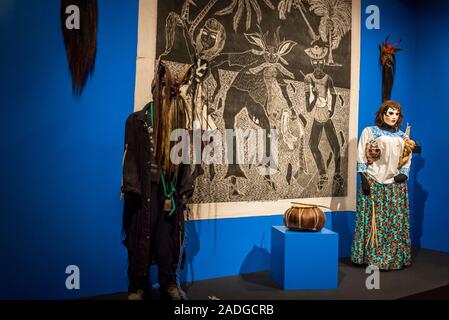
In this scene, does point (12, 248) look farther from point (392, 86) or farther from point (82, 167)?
point (392, 86)

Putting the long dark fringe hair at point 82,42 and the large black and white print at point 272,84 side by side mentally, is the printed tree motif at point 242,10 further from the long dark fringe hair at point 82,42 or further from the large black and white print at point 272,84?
the long dark fringe hair at point 82,42

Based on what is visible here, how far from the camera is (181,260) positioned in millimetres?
2646

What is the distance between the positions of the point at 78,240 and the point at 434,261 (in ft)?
11.0

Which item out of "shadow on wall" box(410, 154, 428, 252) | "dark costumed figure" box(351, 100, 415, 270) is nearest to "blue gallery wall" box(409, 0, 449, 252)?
"shadow on wall" box(410, 154, 428, 252)

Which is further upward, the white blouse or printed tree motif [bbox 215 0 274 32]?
printed tree motif [bbox 215 0 274 32]

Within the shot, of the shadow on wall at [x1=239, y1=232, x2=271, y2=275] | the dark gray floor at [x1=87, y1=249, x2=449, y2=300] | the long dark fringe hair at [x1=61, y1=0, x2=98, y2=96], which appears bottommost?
the dark gray floor at [x1=87, y1=249, x2=449, y2=300]

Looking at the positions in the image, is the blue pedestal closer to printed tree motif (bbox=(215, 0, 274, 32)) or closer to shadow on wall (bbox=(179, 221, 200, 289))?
shadow on wall (bbox=(179, 221, 200, 289))

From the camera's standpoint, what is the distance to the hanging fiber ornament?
4.12 meters

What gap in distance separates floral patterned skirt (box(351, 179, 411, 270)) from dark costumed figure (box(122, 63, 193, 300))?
1.74 metres

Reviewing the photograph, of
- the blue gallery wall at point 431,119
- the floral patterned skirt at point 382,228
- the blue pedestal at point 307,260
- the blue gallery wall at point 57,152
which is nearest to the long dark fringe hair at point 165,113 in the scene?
the blue gallery wall at point 57,152

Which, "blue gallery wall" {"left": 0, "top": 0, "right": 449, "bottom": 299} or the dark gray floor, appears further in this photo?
the dark gray floor

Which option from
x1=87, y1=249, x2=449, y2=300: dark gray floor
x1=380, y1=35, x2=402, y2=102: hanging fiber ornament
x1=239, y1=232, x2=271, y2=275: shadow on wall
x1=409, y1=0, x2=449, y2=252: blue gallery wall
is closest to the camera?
x1=87, y1=249, x2=449, y2=300: dark gray floor
